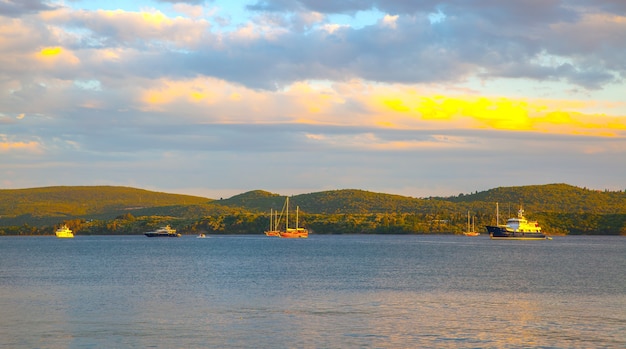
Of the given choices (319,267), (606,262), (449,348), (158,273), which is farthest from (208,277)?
(606,262)

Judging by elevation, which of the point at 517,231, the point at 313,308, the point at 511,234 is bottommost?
the point at 313,308

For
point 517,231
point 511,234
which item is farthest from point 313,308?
point 511,234

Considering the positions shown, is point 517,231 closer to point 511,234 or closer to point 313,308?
point 511,234

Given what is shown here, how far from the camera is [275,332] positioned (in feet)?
130

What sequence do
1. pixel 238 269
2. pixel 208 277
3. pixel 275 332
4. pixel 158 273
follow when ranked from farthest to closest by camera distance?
1. pixel 238 269
2. pixel 158 273
3. pixel 208 277
4. pixel 275 332

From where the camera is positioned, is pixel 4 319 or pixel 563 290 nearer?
pixel 4 319

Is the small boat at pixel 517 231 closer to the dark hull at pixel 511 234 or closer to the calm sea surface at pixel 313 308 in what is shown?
the dark hull at pixel 511 234

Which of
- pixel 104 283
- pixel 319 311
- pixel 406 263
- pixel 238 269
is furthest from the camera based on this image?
pixel 406 263

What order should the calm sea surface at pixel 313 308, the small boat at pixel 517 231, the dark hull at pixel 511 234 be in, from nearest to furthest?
1. the calm sea surface at pixel 313 308
2. the dark hull at pixel 511 234
3. the small boat at pixel 517 231

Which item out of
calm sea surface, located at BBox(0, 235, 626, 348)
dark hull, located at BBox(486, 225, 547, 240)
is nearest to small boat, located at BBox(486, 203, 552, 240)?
dark hull, located at BBox(486, 225, 547, 240)

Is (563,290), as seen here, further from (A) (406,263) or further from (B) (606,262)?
(B) (606,262)

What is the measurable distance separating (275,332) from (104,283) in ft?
106

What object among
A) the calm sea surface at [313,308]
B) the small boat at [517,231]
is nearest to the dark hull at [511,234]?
the small boat at [517,231]

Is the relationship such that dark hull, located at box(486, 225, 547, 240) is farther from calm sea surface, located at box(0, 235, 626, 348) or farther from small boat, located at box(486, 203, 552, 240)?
calm sea surface, located at box(0, 235, 626, 348)
